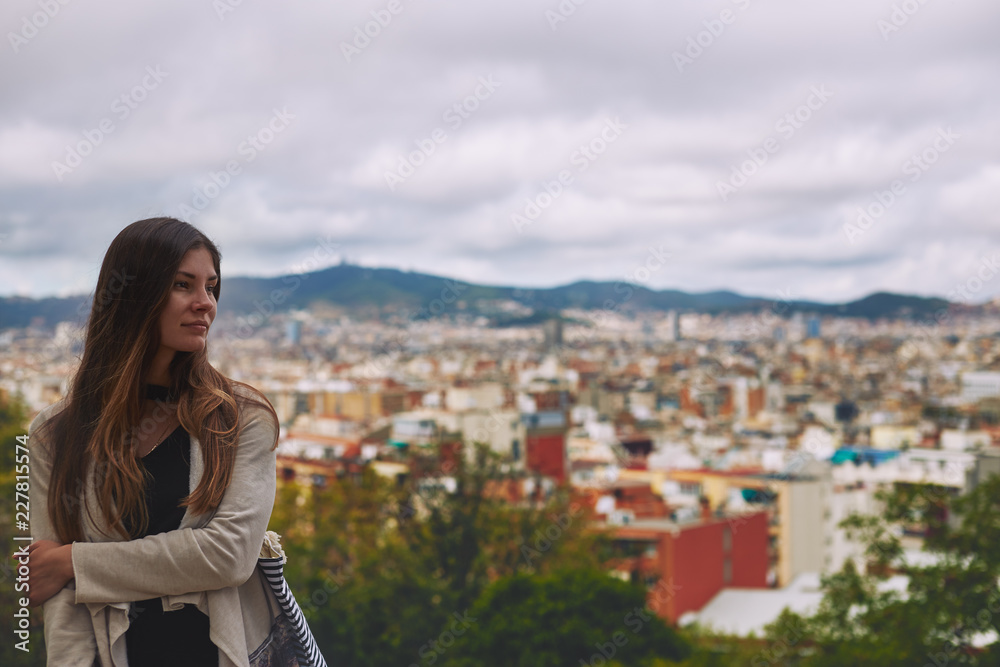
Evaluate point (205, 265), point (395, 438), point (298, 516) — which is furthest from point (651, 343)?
point (205, 265)

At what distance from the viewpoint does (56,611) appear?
0.87 m

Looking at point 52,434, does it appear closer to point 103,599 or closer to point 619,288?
point 103,599

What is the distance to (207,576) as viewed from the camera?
870 millimetres

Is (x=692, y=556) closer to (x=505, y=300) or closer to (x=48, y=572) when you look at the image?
(x=48, y=572)

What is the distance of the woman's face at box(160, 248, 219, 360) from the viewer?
36.5 inches

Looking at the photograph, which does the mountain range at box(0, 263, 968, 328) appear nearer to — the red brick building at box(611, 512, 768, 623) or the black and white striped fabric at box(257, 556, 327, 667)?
the red brick building at box(611, 512, 768, 623)

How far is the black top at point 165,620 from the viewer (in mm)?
890

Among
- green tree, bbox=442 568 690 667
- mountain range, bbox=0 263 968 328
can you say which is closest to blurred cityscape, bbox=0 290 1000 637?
mountain range, bbox=0 263 968 328

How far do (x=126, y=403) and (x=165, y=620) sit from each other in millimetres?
227

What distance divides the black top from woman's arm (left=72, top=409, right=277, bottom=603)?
0.11 feet

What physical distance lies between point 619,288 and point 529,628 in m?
29.2

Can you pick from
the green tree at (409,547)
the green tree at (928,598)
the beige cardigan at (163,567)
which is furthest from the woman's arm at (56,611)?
the green tree at (409,547)

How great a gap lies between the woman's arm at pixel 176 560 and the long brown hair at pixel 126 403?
0.10 ft

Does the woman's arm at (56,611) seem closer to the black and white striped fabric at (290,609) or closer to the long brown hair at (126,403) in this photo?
the long brown hair at (126,403)
